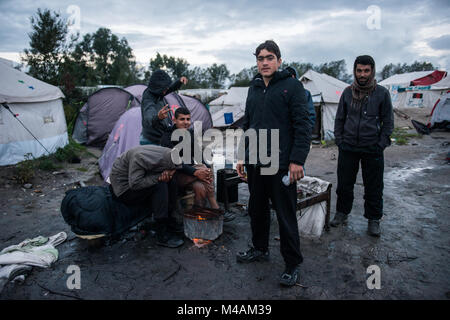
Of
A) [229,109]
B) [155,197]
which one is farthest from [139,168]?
[229,109]

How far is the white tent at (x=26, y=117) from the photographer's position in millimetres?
6699

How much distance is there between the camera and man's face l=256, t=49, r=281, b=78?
7.83 feet

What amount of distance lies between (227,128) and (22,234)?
11.8m

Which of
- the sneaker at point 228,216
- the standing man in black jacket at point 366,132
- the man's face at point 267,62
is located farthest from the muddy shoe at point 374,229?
the man's face at point 267,62

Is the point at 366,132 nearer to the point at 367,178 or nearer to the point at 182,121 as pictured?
the point at 367,178

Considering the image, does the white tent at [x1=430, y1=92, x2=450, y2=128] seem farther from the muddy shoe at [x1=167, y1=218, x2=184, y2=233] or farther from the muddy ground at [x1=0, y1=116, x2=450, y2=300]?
the muddy shoe at [x1=167, y1=218, x2=184, y2=233]

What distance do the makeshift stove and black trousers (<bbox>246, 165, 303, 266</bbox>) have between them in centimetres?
71

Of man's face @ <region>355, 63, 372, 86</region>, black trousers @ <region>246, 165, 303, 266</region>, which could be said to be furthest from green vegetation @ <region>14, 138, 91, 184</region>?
man's face @ <region>355, 63, 372, 86</region>

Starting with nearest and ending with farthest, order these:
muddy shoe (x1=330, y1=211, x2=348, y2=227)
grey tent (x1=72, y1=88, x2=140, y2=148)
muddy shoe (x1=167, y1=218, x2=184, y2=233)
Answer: muddy shoe (x1=167, y1=218, x2=184, y2=233) → muddy shoe (x1=330, y1=211, x2=348, y2=227) → grey tent (x1=72, y1=88, x2=140, y2=148)

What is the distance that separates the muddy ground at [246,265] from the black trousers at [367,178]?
0.36m

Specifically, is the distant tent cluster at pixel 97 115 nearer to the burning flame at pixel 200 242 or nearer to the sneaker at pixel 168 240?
the sneaker at pixel 168 240

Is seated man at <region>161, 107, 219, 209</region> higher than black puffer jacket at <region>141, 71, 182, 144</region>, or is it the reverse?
black puffer jacket at <region>141, 71, 182, 144</region>
